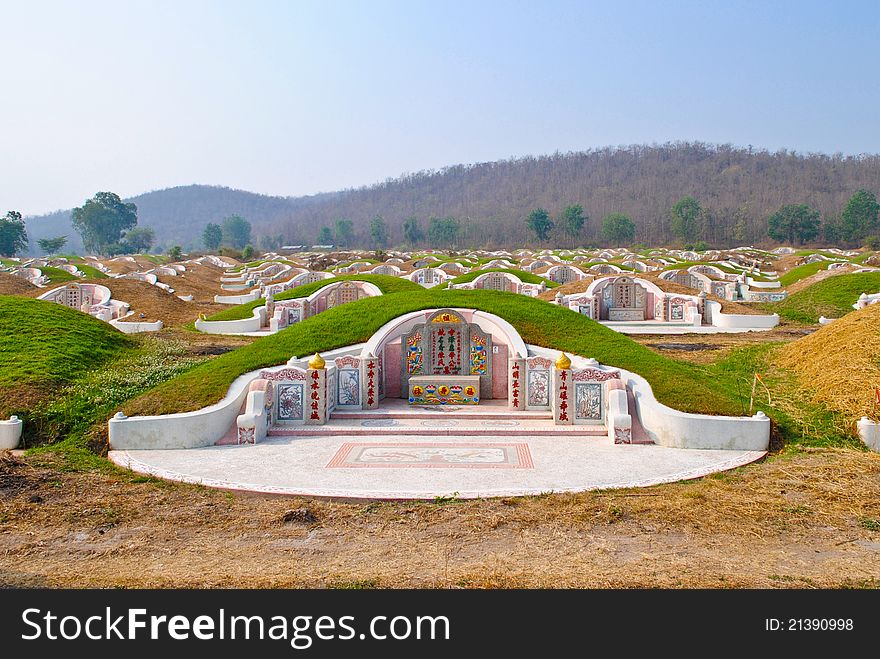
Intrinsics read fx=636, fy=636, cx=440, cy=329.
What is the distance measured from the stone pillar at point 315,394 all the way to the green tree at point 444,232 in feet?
298

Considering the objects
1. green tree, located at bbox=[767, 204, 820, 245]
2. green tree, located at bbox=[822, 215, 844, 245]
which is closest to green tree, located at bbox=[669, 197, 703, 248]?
green tree, located at bbox=[767, 204, 820, 245]

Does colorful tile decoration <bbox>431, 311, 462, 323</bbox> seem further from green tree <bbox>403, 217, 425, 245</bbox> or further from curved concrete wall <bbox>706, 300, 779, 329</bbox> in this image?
green tree <bbox>403, 217, 425, 245</bbox>

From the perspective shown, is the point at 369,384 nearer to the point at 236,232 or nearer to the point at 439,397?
the point at 439,397

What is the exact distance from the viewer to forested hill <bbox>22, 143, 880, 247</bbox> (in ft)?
333

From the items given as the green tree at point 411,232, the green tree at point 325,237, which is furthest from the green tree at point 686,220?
the green tree at point 325,237

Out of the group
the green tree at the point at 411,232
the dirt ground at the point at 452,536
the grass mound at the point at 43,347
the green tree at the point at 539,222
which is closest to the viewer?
the dirt ground at the point at 452,536

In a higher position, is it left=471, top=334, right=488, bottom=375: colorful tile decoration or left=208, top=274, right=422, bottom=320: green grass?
left=208, top=274, right=422, bottom=320: green grass

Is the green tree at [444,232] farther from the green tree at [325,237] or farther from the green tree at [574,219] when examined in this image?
the green tree at [325,237]

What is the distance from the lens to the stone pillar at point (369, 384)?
12.7 m

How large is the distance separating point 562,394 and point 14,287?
32.9 metres

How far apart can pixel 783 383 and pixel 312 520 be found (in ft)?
32.7

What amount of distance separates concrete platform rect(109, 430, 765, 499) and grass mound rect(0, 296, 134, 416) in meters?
2.92

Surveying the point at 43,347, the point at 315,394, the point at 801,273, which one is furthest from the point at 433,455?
the point at 801,273

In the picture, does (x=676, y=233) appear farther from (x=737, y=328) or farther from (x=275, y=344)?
(x=275, y=344)
